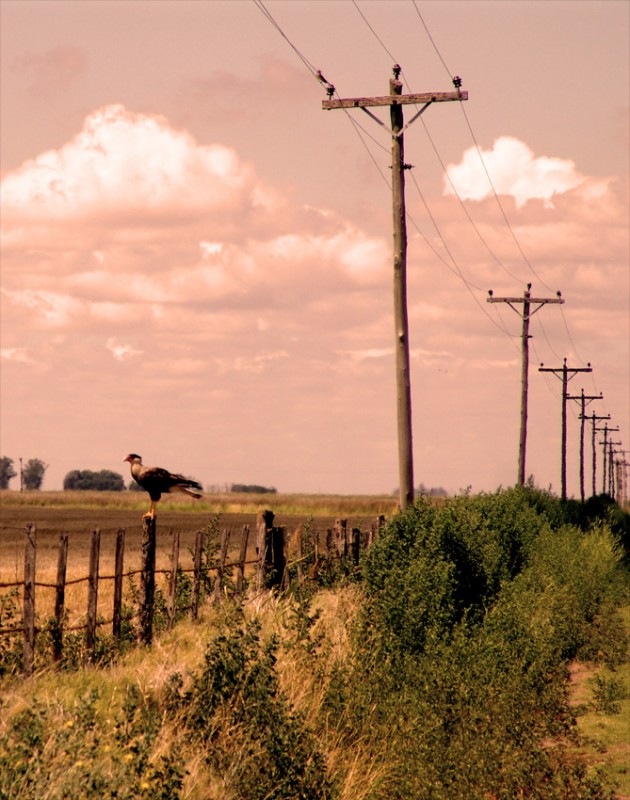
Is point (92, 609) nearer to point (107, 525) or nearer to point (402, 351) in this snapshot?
point (402, 351)

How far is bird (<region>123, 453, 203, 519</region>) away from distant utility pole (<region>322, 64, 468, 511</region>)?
7.09 meters

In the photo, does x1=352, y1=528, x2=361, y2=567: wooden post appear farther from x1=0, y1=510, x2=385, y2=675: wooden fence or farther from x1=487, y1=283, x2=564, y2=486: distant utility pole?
x1=487, y1=283, x2=564, y2=486: distant utility pole

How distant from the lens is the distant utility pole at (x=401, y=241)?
21250 mm

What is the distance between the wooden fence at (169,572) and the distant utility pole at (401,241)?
67.5 inches

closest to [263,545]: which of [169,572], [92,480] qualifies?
[169,572]

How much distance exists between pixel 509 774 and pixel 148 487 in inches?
248

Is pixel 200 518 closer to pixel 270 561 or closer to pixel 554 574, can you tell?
pixel 554 574

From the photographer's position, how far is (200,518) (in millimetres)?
62250

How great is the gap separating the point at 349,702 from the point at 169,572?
15.2 ft

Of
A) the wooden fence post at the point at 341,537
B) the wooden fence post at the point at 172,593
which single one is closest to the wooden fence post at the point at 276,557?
the wooden fence post at the point at 341,537

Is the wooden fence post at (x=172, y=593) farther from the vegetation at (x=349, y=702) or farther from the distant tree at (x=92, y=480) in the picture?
the distant tree at (x=92, y=480)

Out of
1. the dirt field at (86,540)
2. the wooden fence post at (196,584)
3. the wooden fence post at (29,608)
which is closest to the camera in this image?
the wooden fence post at (29,608)

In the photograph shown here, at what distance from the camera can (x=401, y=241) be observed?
2150 centimetres

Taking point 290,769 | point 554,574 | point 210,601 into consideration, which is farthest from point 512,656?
point 554,574
